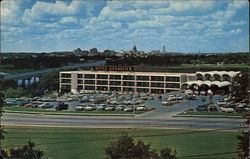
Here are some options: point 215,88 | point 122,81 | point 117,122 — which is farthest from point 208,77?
point 117,122

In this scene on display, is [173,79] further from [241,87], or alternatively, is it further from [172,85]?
[241,87]

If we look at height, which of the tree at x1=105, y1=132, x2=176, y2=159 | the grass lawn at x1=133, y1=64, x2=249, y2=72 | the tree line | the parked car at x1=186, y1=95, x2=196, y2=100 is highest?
the tree line

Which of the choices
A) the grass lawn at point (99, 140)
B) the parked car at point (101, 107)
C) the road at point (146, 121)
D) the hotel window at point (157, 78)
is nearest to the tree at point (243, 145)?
→ the grass lawn at point (99, 140)

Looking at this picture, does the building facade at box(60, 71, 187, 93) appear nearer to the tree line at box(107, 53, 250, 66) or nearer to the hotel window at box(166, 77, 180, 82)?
the hotel window at box(166, 77, 180, 82)

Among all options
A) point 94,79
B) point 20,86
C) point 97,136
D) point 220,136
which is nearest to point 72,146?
point 97,136

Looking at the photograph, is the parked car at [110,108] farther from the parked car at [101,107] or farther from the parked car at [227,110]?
the parked car at [227,110]

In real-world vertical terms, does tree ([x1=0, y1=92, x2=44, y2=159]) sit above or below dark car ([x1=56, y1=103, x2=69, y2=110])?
below

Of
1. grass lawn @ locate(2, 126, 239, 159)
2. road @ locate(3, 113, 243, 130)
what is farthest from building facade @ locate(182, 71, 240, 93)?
grass lawn @ locate(2, 126, 239, 159)
